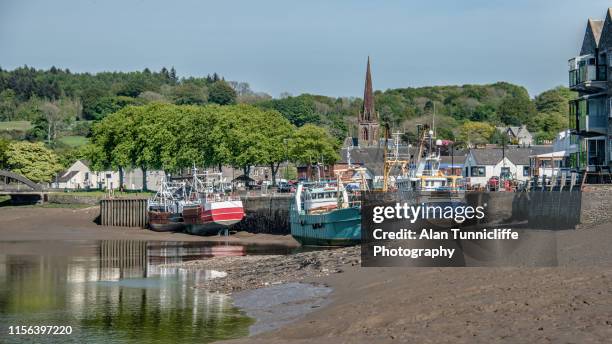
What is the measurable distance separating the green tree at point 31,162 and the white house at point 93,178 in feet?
38.9

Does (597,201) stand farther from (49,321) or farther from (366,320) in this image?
(49,321)

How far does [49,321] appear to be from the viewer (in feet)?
105

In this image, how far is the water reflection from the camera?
96.7 feet

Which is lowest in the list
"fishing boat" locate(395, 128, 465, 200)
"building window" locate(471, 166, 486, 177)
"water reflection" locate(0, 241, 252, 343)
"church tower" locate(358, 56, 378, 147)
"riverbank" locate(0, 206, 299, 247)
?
"water reflection" locate(0, 241, 252, 343)

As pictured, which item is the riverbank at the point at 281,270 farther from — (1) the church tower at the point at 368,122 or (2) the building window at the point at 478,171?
(1) the church tower at the point at 368,122

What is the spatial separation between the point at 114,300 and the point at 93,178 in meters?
134

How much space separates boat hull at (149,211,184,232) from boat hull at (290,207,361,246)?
29050 millimetres

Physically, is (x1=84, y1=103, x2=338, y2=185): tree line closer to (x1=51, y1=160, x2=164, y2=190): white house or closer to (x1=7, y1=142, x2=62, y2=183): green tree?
(x1=7, y1=142, x2=62, y2=183): green tree

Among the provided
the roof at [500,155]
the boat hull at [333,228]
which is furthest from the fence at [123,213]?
the boat hull at [333,228]

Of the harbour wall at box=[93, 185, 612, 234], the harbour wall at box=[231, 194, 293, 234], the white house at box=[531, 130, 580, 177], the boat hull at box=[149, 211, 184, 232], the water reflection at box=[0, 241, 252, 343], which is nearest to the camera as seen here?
the water reflection at box=[0, 241, 252, 343]

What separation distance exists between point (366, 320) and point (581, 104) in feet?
121

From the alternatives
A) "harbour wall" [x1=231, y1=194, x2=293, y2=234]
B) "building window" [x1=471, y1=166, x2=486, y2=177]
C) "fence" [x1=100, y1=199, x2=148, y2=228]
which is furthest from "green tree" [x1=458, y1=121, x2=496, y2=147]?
"harbour wall" [x1=231, y1=194, x2=293, y2=234]

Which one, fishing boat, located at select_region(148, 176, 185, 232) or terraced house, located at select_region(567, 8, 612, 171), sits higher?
terraced house, located at select_region(567, 8, 612, 171)

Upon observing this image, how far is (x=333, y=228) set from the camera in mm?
60906
